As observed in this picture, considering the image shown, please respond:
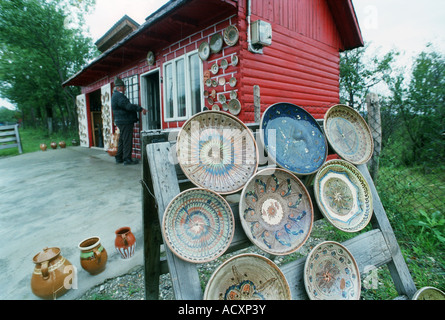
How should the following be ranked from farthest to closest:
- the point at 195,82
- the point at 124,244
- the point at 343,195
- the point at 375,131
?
the point at 195,82 → the point at 375,131 → the point at 124,244 → the point at 343,195

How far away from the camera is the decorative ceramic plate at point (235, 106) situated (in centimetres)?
A: 359

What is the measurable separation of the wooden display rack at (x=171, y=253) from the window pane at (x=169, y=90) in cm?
394

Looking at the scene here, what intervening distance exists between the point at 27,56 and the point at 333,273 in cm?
1718

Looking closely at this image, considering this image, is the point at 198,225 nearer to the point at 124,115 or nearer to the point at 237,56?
the point at 237,56

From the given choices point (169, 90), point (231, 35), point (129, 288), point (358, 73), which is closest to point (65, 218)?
point (129, 288)

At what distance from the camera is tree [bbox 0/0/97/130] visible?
10.1 m

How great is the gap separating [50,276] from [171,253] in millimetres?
1279

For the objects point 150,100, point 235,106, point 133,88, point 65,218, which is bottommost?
point 65,218

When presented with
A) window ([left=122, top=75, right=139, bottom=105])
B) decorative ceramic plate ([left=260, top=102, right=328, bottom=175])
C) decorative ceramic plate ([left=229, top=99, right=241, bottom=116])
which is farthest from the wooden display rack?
window ([left=122, top=75, right=139, bottom=105])

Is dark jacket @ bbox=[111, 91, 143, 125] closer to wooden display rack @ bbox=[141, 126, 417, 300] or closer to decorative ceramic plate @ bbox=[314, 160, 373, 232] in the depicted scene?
wooden display rack @ bbox=[141, 126, 417, 300]

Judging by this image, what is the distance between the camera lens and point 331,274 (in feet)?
3.91

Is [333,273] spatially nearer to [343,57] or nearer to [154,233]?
[154,233]

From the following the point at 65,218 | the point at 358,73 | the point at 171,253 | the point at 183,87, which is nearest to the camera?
the point at 171,253
